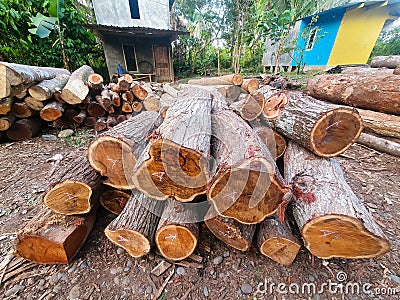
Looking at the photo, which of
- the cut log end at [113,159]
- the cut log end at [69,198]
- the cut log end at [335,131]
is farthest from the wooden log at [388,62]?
the cut log end at [69,198]

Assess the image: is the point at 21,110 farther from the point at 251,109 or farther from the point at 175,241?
the point at 251,109

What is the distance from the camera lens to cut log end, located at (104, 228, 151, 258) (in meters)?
1.36

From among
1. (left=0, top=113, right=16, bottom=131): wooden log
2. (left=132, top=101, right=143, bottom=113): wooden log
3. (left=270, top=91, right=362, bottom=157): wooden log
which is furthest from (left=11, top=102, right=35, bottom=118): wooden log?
(left=270, top=91, right=362, bottom=157): wooden log

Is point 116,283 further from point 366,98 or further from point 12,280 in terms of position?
point 366,98

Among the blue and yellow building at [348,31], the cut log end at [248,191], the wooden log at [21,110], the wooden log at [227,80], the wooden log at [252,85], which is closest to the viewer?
the cut log end at [248,191]

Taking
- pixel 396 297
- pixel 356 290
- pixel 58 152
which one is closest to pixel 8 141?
pixel 58 152

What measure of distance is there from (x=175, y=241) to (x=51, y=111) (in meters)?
3.60

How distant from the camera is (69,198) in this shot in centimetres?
143

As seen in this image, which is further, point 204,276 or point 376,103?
point 376,103

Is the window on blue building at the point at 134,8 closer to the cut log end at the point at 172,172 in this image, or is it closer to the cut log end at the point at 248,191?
the cut log end at the point at 172,172

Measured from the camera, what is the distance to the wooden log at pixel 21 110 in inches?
127

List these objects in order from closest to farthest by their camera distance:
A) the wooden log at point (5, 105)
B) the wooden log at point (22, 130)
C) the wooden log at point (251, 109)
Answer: the wooden log at point (251, 109)
the wooden log at point (5, 105)
the wooden log at point (22, 130)

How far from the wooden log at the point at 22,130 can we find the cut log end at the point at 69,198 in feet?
9.73

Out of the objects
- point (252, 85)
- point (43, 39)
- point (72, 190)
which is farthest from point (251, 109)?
point (43, 39)
